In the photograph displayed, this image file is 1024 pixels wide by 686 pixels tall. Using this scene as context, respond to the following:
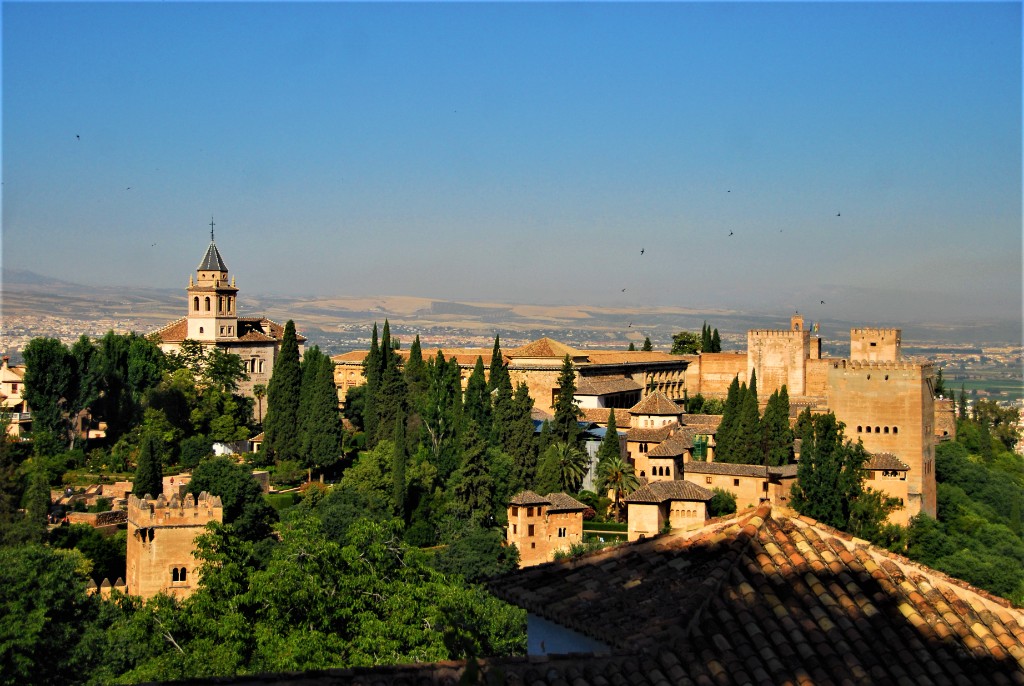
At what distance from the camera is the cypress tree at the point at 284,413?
41.4 meters

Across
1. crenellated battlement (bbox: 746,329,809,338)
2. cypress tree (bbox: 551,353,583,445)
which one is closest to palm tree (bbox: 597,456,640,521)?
cypress tree (bbox: 551,353,583,445)

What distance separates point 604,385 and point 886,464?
14.4m

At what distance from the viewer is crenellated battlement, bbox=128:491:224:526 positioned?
28.2 m

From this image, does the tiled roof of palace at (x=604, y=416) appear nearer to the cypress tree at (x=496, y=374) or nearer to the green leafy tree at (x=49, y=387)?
the cypress tree at (x=496, y=374)

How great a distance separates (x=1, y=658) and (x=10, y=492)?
43.5ft

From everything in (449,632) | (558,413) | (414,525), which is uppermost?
(449,632)

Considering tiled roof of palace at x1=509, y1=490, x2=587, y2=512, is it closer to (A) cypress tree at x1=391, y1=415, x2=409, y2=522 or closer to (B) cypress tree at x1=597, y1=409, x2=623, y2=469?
(A) cypress tree at x1=391, y1=415, x2=409, y2=522

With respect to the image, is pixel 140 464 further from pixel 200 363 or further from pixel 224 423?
pixel 200 363

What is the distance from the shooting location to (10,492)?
107ft

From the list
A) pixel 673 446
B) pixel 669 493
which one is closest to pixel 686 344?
pixel 673 446

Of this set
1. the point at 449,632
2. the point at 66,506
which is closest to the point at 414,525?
the point at 66,506

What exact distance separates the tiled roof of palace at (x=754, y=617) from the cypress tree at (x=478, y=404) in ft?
98.9

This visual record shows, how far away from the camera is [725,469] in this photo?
3809cm

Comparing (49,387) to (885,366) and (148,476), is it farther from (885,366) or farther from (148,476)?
(885,366)
